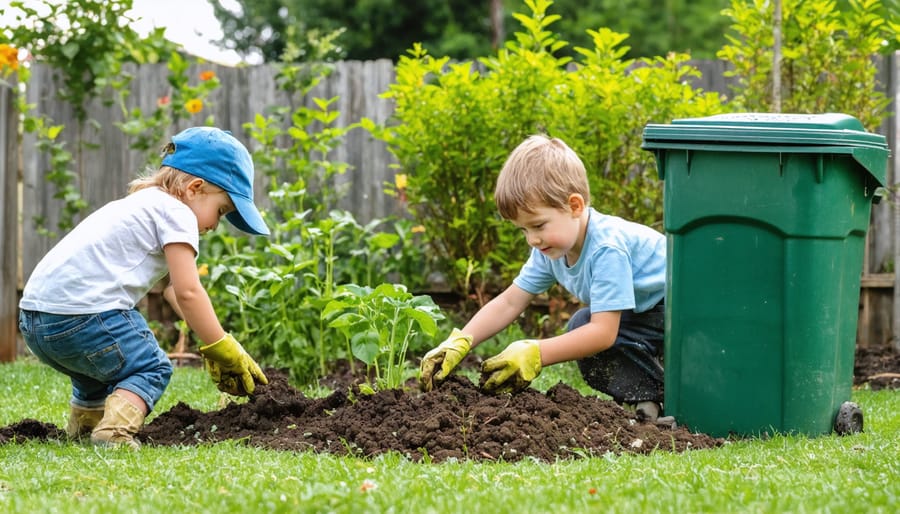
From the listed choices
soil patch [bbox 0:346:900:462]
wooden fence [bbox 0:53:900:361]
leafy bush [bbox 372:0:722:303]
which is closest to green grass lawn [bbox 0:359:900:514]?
soil patch [bbox 0:346:900:462]

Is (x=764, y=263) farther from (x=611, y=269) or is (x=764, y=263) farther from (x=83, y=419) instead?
(x=83, y=419)

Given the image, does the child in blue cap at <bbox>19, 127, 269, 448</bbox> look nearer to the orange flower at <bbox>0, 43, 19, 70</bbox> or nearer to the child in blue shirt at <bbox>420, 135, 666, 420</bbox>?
the child in blue shirt at <bbox>420, 135, 666, 420</bbox>

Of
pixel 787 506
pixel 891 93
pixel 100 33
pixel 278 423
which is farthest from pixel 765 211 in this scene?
pixel 100 33

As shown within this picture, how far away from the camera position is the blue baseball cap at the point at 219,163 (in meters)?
4.01

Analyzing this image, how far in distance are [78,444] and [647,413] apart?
7.05ft

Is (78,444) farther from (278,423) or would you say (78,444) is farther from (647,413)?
(647,413)

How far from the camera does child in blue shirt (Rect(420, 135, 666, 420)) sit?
4.00m

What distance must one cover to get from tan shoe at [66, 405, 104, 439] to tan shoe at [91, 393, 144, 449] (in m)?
0.29

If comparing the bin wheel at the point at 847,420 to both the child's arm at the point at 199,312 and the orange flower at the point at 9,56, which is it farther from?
the orange flower at the point at 9,56

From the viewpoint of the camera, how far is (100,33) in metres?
7.81

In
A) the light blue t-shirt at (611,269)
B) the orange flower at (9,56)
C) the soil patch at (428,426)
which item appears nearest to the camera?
the soil patch at (428,426)

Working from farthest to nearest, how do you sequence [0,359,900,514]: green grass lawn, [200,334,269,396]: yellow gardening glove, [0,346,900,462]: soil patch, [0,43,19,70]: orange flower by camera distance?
1. [0,43,19,70]: orange flower
2. [200,334,269,396]: yellow gardening glove
3. [0,346,900,462]: soil patch
4. [0,359,900,514]: green grass lawn

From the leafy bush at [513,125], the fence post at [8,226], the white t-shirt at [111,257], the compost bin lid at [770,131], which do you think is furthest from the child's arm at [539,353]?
the fence post at [8,226]

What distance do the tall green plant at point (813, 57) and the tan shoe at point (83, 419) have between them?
165 inches
